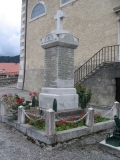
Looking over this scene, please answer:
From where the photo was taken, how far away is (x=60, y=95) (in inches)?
276

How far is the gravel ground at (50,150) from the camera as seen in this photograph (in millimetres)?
4203

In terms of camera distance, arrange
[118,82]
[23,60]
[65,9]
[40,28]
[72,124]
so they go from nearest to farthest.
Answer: [72,124] < [118,82] < [65,9] < [40,28] < [23,60]

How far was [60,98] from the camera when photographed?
696 centimetres

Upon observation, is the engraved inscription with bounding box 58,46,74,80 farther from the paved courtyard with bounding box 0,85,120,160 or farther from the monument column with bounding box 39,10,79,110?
the paved courtyard with bounding box 0,85,120,160

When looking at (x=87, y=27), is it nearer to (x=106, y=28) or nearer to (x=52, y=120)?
(x=106, y=28)

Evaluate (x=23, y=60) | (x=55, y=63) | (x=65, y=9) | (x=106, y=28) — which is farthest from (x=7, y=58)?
(x=55, y=63)

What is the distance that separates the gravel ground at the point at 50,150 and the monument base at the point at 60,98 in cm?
178

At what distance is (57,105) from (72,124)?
Answer: 1.31 meters

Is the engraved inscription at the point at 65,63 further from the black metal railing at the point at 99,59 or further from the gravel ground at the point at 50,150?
the black metal railing at the point at 99,59

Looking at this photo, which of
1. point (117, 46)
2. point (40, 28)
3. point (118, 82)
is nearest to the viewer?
point (118, 82)

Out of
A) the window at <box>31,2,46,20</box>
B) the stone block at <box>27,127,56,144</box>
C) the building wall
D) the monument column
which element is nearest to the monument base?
the monument column

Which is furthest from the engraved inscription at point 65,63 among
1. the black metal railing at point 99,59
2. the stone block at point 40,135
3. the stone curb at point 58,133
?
the black metal railing at point 99,59

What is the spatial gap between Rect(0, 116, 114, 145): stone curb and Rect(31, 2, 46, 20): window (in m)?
14.3

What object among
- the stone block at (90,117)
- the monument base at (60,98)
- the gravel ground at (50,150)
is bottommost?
the gravel ground at (50,150)
